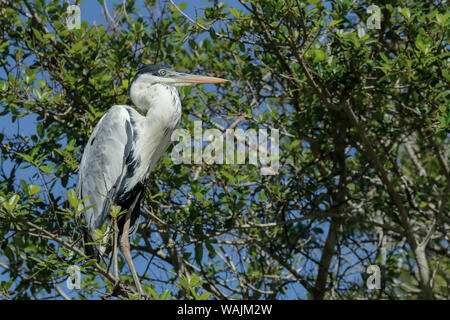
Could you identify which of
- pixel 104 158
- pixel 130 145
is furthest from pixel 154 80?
pixel 104 158

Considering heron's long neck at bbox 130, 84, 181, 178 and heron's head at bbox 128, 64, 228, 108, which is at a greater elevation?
heron's head at bbox 128, 64, 228, 108

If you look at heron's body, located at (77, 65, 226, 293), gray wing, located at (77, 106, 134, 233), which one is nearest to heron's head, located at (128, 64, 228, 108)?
heron's body, located at (77, 65, 226, 293)

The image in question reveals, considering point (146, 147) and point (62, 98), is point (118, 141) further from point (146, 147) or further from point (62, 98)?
point (62, 98)

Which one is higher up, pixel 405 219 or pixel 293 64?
pixel 293 64

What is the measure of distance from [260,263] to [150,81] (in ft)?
5.48

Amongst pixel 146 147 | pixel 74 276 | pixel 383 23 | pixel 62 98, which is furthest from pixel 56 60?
pixel 383 23

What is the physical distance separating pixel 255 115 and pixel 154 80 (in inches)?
29.9

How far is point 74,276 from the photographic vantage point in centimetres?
276

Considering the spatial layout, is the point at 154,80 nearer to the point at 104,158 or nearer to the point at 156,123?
the point at 156,123

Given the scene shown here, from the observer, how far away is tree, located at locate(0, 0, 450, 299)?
3.76 metres

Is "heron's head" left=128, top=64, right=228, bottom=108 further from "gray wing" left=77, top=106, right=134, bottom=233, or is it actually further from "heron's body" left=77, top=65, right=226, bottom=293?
"gray wing" left=77, top=106, right=134, bottom=233

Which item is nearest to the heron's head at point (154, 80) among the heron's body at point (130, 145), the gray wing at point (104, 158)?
the heron's body at point (130, 145)

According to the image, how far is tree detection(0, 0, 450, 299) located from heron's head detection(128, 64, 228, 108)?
22 centimetres

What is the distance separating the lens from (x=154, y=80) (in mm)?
3656
